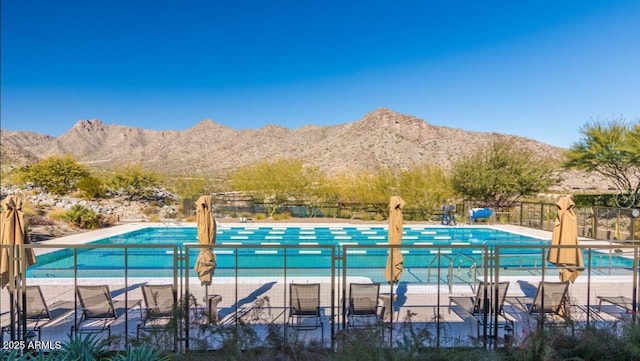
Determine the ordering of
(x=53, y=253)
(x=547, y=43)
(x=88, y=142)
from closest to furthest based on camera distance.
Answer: (x=53, y=253) → (x=547, y=43) → (x=88, y=142)

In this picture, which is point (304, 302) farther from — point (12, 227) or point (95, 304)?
point (12, 227)

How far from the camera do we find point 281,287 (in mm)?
7867

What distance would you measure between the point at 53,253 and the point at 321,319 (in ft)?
31.0

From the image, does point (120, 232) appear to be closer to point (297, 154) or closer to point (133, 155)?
point (297, 154)

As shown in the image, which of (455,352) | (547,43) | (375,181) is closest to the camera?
(455,352)

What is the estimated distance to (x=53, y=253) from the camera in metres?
10.7

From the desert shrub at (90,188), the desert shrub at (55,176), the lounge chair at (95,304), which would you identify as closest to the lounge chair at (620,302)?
the lounge chair at (95,304)

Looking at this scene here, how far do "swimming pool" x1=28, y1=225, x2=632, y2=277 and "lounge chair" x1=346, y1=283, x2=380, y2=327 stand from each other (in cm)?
136

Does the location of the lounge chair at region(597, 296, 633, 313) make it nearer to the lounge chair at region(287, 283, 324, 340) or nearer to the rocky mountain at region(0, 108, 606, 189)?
the lounge chair at region(287, 283, 324, 340)

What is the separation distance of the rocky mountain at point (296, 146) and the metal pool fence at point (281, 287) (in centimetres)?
4229

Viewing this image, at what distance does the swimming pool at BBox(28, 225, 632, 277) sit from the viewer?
31.1ft

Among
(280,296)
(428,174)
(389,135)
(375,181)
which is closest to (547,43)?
(428,174)

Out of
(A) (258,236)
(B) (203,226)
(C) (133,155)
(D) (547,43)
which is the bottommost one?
(A) (258,236)

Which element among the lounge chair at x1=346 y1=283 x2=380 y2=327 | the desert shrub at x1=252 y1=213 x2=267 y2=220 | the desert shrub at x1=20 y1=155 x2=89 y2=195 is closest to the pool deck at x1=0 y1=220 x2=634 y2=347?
the lounge chair at x1=346 y1=283 x2=380 y2=327
